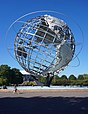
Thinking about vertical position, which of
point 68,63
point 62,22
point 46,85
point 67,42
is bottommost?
point 46,85

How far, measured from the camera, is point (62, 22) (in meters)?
36.1

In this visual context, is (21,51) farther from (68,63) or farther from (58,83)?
(58,83)

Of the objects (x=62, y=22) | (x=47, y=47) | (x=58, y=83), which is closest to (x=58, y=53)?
(x=47, y=47)

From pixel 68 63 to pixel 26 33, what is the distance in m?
6.90

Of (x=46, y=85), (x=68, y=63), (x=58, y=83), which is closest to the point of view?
(x=68, y=63)
